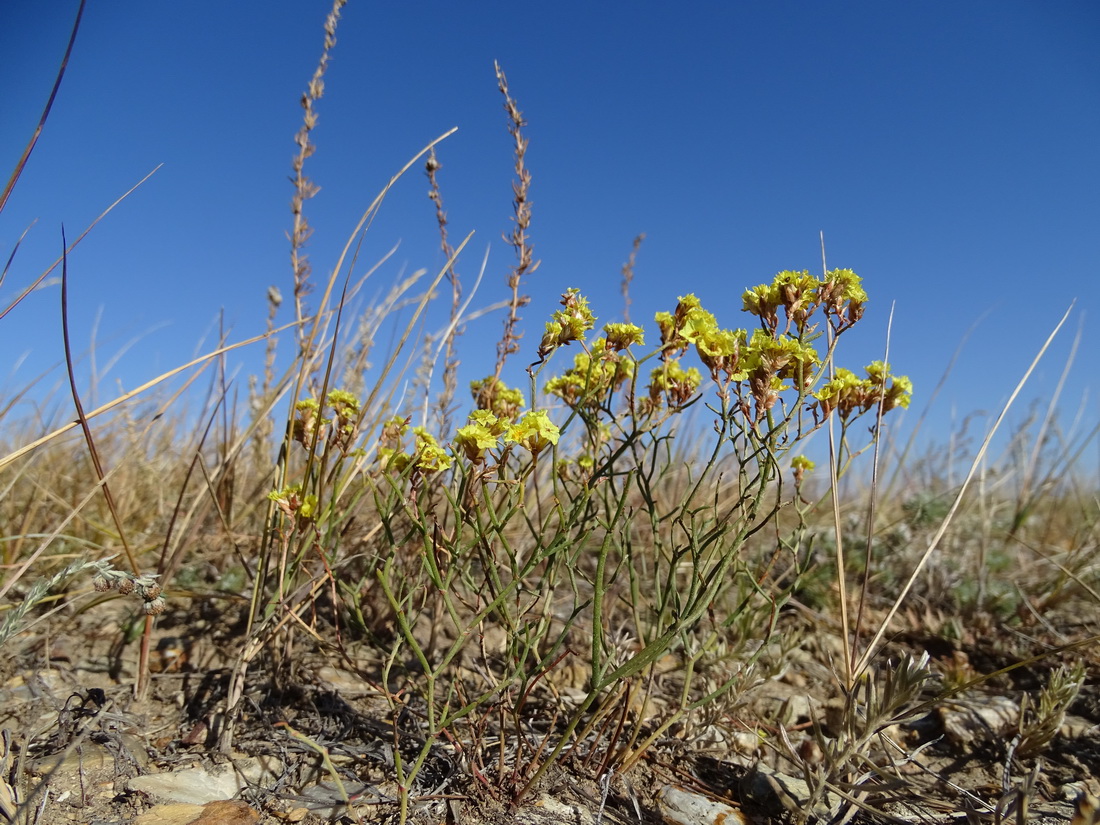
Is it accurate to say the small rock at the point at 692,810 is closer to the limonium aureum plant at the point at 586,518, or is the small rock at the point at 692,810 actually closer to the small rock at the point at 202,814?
the limonium aureum plant at the point at 586,518

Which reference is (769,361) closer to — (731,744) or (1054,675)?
(731,744)

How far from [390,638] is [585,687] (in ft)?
2.29

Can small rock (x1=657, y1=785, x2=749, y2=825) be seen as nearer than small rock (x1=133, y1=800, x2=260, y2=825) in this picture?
No

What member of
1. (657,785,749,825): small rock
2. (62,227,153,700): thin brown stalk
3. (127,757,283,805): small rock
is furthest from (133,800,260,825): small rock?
(657,785,749,825): small rock

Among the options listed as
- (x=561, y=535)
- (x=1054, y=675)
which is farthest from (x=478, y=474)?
(x=1054, y=675)

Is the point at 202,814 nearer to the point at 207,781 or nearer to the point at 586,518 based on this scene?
the point at 207,781

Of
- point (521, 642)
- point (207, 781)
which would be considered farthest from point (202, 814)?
point (521, 642)

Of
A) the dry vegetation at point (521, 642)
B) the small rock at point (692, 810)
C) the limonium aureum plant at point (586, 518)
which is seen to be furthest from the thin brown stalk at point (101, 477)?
the small rock at point (692, 810)

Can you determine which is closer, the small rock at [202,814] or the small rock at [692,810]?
the small rock at [202,814]

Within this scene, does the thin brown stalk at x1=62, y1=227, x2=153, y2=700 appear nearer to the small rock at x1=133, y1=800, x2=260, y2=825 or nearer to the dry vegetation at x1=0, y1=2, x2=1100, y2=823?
the dry vegetation at x1=0, y1=2, x2=1100, y2=823

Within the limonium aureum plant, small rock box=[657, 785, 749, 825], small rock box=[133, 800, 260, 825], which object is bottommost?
small rock box=[133, 800, 260, 825]

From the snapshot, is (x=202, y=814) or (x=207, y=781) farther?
(x=207, y=781)

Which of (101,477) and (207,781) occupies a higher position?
(101,477)

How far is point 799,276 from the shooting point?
1520mm
